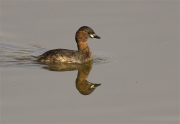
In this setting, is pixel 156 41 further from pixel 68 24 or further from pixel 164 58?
pixel 68 24

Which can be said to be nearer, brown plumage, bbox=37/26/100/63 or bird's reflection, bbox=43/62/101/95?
bird's reflection, bbox=43/62/101/95

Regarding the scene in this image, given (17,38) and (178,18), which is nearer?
(17,38)

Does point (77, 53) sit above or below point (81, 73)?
above

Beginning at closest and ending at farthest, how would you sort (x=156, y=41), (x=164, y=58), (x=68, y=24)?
(x=164, y=58) < (x=156, y=41) < (x=68, y=24)

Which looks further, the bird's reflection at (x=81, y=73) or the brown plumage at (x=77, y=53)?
the brown plumage at (x=77, y=53)

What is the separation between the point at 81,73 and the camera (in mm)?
17062

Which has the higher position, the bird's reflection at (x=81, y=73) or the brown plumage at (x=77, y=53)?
the brown plumage at (x=77, y=53)

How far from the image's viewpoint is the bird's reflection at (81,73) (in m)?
15.6

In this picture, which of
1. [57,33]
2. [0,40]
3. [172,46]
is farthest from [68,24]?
[172,46]

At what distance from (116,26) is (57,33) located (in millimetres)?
1735

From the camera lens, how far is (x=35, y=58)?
18.1 m

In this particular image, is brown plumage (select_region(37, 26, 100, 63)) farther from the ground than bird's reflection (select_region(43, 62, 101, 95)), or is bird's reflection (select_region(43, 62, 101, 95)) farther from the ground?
brown plumage (select_region(37, 26, 100, 63))

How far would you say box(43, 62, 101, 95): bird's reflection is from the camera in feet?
51.2

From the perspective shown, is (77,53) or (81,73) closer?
(81,73)
